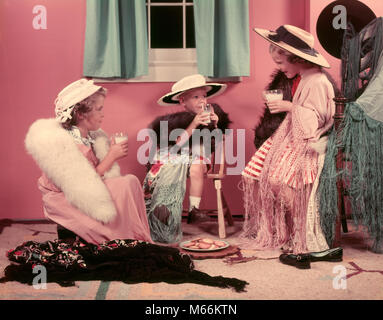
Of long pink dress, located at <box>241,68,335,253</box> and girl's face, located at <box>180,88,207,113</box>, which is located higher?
girl's face, located at <box>180,88,207,113</box>

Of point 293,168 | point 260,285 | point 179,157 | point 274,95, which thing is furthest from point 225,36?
point 260,285

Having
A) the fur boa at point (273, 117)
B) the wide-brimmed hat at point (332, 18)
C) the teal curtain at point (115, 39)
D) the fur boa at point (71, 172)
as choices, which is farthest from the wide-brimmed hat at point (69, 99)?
the wide-brimmed hat at point (332, 18)

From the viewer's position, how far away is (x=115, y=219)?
2.83m

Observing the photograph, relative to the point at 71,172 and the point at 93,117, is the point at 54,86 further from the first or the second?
the point at 71,172

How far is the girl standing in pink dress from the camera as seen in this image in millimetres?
2740

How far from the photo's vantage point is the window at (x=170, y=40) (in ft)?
12.7

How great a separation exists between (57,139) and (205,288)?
115 cm

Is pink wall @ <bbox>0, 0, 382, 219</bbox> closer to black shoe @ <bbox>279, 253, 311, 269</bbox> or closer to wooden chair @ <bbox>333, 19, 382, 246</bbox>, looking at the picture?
wooden chair @ <bbox>333, 19, 382, 246</bbox>

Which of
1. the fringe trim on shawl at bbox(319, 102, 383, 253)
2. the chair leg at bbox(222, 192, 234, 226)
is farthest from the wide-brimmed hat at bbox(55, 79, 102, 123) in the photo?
the fringe trim on shawl at bbox(319, 102, 383, 253)

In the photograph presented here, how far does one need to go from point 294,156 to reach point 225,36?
1.23 meters

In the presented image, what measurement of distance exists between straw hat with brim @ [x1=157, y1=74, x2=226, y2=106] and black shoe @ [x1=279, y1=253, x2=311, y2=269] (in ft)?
4.17

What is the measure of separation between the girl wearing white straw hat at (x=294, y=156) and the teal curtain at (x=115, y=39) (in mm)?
979
